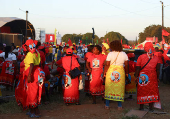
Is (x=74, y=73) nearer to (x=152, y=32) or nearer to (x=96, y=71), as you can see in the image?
(x=96, y=71)

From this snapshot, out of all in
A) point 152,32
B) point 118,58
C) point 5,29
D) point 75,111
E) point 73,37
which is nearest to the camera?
point 118,58

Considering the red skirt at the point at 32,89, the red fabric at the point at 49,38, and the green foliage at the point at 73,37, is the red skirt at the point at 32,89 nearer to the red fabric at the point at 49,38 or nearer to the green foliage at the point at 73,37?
the red fabric at the point at 49,38

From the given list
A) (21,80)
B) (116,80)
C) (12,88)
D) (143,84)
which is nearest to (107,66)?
(116,80)

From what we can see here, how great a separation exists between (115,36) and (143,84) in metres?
79.0

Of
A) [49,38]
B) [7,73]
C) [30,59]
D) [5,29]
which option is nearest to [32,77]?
[30,59]

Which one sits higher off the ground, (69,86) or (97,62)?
(97,62)

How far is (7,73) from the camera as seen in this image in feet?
29.1

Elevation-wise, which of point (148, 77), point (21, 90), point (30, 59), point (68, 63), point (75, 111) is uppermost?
point (30, 59)

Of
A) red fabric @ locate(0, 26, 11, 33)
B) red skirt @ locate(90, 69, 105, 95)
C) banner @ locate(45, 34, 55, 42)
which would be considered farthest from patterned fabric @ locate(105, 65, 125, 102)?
banner @ locate(45, 34, 55, 42)

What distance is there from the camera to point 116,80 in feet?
20.9

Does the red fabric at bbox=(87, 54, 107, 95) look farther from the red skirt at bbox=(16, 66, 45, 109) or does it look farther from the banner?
the banner

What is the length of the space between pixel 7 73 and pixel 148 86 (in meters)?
5.19

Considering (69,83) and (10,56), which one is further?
(10,56)

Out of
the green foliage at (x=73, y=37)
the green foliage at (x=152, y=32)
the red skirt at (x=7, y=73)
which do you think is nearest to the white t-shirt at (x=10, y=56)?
the red skirt at (x=7, y=73)
